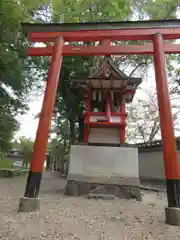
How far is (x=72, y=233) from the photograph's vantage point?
11.8 ft

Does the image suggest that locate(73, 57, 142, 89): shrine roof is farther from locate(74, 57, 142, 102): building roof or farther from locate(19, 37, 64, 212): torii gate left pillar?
locate(19, 37, 64, 212): torii gate left pillar

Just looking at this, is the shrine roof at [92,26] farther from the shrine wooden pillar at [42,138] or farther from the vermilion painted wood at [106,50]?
the shrine wooden pillar at [42,138]

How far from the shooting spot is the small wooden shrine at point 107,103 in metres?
8.38

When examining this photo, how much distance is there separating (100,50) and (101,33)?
1.55 feet

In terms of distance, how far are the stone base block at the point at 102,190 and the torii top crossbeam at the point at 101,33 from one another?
15.5 feet

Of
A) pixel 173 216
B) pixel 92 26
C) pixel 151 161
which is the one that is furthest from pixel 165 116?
pixel 151 161

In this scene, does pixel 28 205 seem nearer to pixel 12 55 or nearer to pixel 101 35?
pixel 12 55

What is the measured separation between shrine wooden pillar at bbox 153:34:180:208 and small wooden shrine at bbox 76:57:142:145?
9.00 ft

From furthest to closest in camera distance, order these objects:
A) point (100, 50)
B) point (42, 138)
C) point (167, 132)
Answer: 1. point (100, 50)
2. point (42, 138)
3. point (167, 132)

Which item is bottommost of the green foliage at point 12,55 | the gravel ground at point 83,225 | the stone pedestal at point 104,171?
the gravel ground at point 83,225

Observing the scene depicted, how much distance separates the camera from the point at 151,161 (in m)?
14.4

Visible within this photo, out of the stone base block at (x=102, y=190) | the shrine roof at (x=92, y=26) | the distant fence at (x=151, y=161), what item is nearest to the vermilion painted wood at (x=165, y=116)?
the shrine roof at (x=92, y=26)

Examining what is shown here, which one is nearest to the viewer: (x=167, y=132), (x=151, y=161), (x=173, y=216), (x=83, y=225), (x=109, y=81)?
(x=83, y=225)

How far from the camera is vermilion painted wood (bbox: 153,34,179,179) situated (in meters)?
4.56
